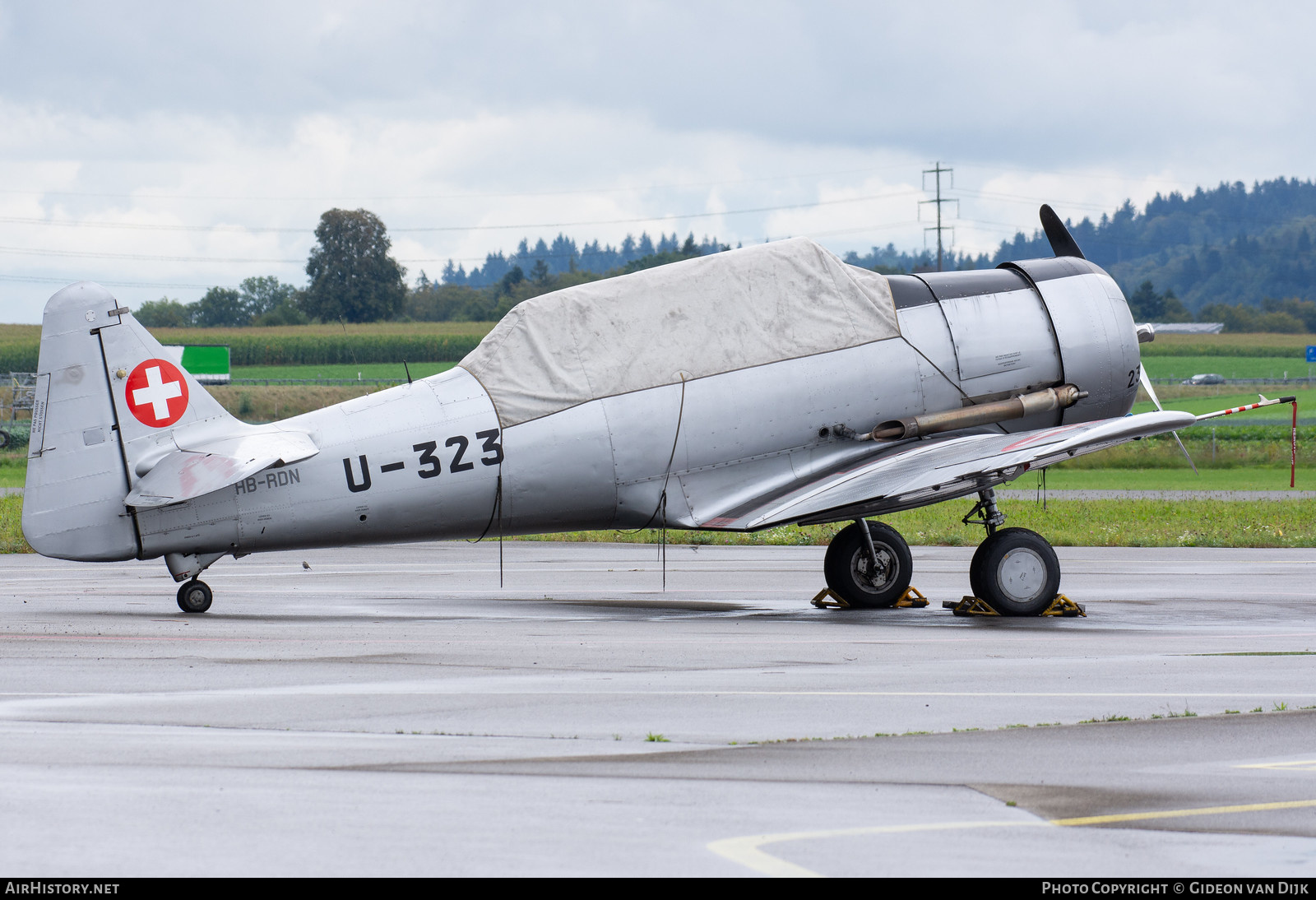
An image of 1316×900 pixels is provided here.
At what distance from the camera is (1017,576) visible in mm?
15055

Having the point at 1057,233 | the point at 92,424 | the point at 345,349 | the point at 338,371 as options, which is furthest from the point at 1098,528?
the point at 345,349

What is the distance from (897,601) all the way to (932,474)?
8.01ft

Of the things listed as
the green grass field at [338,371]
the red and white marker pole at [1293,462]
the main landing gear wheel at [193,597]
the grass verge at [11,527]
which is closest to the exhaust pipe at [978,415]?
the main landing gear wheel at [193,597]

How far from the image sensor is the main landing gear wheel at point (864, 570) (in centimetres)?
1642

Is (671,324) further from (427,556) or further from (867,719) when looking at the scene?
(427,556)

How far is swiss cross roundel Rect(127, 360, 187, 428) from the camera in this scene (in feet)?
A: 46.1

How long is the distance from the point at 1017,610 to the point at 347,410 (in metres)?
7.27

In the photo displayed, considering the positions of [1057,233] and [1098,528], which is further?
[1098,528]

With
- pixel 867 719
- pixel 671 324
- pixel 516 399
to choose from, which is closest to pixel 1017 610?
pixel 671 324

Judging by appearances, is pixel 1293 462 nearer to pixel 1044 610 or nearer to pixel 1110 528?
pixel 1110 528

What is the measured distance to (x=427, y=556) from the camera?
24672 mm

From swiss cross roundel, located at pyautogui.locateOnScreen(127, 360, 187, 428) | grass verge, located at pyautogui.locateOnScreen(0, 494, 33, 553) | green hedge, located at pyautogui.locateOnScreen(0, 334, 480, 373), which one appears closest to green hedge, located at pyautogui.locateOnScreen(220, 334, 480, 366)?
green hedge, located at pyautogui.locateOnScreen(0, 334, 480, 373)

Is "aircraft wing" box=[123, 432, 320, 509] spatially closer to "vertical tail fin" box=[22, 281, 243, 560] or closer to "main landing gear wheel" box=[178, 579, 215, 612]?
"vertical tail fin" box=[22, 281, 243, 560]

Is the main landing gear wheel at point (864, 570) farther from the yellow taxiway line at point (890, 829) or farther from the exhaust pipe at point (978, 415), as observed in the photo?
the yellow taxiway line at point (890, 829)
